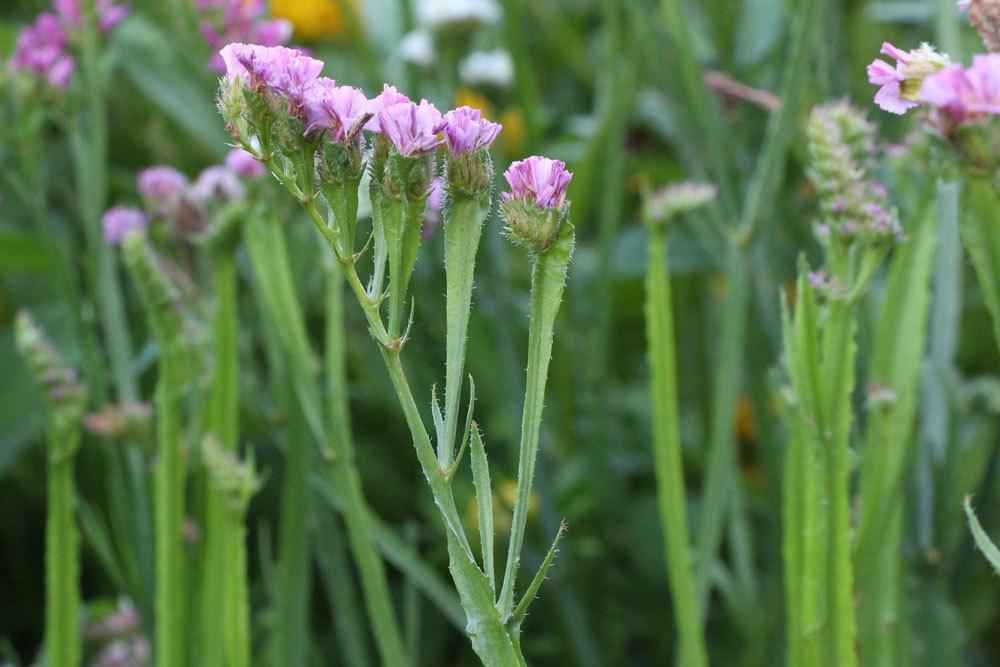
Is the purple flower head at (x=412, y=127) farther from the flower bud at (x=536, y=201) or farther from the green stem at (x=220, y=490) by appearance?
the green stem at (x=220, y=490)

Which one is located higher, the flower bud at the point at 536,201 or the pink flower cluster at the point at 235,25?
the pink flower cluster at the point at 235,25

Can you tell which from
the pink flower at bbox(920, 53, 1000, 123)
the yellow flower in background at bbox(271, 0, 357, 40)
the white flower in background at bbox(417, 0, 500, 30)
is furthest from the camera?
the yellow flower in background at bbox(271, 0, 357, 40)

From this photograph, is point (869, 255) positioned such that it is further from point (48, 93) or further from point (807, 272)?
point (48, 93)

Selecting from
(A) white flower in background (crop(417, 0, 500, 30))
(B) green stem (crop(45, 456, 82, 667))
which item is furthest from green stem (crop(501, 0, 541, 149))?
(B) green stem (crop(45, 456, 82, 667))

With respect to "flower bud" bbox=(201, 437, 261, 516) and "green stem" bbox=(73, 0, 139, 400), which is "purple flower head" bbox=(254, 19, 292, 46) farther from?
"flower bud" bbox=(201, 437, 261, 516)

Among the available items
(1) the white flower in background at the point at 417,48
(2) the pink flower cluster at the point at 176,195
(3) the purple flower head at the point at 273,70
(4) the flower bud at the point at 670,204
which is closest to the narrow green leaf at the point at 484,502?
(3) the purple flower head at the point at 273,70

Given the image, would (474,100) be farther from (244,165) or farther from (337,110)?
(337,110)

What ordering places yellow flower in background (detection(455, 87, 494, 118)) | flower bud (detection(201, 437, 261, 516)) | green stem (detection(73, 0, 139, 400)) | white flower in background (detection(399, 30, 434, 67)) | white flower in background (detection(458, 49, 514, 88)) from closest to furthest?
1. flower bud (detection(201, 437, 261, 516))
2. green stem (detection(73, 0, 139, 400))
3. white flower in background (detection(399, 30, 434, 67))
4. white flower in background (detection(458, 49, 514, 88))
5. yellow flower in background (detection(455, 87, 494, 118))

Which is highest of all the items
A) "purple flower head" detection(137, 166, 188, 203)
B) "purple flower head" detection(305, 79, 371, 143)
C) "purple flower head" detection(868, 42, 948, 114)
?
"purple flower head" detection(137, 166, 188, 203)
